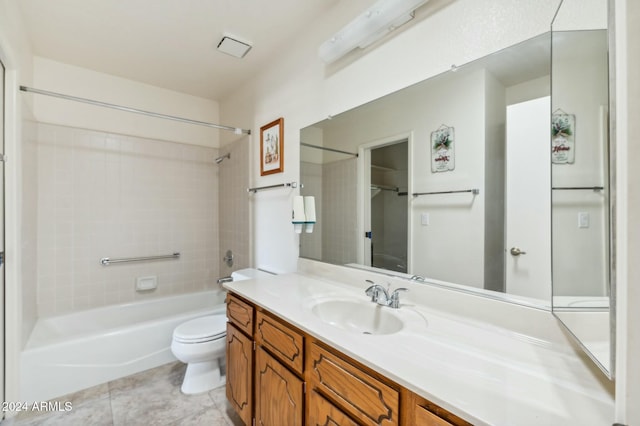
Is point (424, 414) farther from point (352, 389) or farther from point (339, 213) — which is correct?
point (339, 213)

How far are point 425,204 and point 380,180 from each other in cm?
29

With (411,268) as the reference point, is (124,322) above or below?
below

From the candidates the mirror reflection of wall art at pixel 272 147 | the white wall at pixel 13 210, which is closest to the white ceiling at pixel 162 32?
the white wall at pixel 13 210

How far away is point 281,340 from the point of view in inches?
45.6

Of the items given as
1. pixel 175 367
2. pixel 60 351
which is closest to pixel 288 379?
pixel 175 367

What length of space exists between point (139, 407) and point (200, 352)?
457 millimetres

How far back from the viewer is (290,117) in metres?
2.05

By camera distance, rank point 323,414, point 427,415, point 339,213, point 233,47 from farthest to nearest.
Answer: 1. point 233,47
2. point 339,213
3. point 323,414
4. point 427,415

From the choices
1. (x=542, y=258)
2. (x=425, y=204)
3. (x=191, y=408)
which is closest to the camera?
(x=542, y=258)

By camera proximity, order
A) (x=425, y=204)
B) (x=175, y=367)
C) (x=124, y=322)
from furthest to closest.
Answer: (x=124, y=322) → (x=175, y=367) → (x=425, y=204)

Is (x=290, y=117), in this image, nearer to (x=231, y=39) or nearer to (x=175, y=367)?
(x=231, y=39)

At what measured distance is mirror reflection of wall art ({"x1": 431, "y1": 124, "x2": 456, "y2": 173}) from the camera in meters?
1.18

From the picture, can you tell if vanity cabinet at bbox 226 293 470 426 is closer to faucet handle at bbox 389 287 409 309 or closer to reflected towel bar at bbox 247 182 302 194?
faucet handle at bbox 389 287 409 309

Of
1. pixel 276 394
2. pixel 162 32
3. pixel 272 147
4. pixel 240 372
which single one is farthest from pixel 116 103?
pixel 276 394
